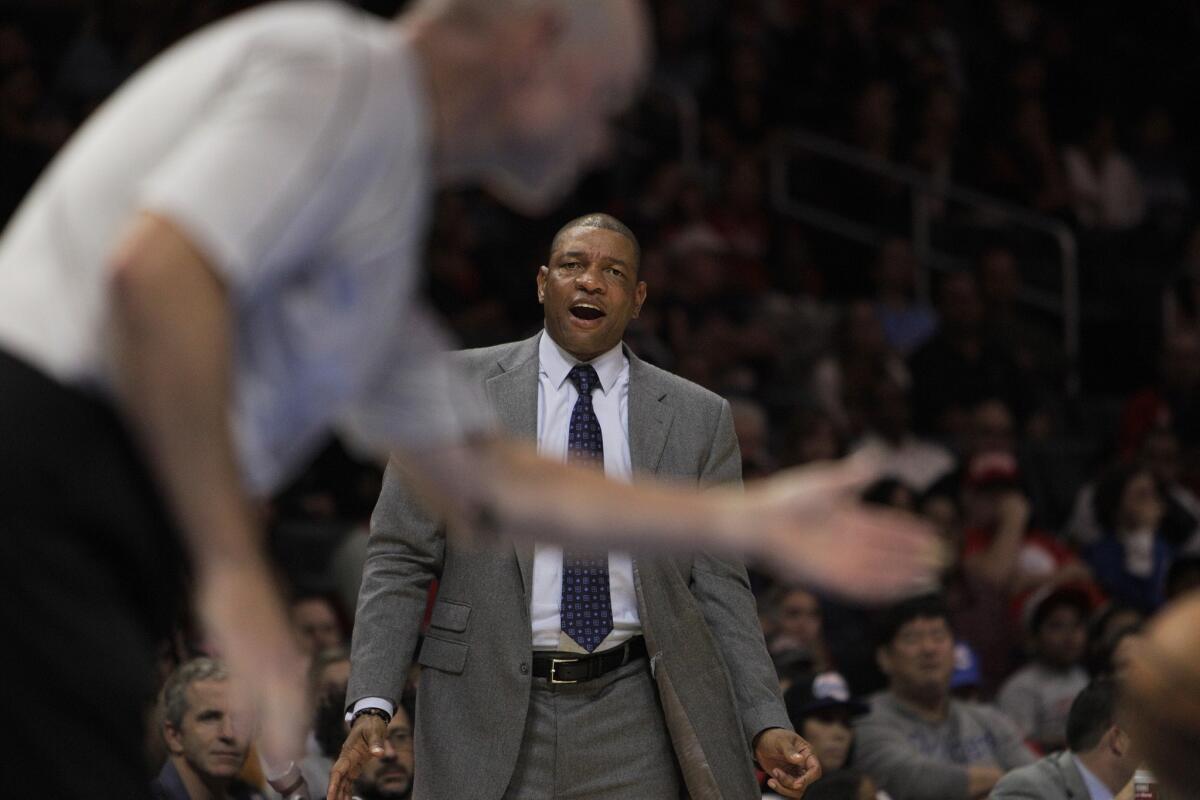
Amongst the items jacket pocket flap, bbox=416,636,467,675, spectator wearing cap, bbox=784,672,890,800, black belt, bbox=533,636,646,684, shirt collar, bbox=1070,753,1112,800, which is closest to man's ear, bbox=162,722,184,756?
jacket pocket flap, bbox=416,636,467,675

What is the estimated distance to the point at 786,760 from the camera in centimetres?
463

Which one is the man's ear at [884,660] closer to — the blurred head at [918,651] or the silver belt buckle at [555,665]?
the blurred head at [918,651]

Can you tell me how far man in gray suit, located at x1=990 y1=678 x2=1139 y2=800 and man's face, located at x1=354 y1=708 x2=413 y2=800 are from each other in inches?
73.8

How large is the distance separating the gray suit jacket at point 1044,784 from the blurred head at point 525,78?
4.20 m

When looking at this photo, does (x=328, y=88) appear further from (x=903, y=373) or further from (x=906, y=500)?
(x=903, y=373)

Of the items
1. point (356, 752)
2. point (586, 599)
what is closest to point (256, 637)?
point (356, 752)

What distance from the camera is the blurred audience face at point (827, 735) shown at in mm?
6520

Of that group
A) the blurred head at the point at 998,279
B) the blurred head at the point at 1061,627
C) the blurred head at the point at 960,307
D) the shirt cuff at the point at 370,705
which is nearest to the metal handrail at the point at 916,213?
the blurred head at the point at 998,279

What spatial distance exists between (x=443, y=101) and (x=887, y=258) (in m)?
9.63

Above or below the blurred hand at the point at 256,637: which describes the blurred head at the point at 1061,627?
below

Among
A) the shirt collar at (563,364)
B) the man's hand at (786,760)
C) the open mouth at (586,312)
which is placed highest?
the open mouth at (586,312)

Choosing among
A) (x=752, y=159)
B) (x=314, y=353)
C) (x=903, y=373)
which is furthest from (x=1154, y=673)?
(x=752, y=159)

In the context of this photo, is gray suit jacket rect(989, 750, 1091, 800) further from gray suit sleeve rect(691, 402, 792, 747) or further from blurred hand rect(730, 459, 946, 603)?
blurred hand rect(730, 459, 946, 603)

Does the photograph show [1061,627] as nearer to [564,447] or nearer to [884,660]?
[884,660]
